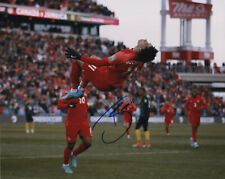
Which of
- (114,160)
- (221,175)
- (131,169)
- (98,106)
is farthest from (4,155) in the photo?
(98,106)

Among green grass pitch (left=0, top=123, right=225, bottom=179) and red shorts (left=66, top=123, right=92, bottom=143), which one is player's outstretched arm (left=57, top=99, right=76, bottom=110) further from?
green grass pitch (left=0, top=123, right=225, bottom=179)

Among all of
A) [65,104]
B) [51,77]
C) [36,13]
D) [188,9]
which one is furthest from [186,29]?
[65,104]

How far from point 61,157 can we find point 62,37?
3781 cm

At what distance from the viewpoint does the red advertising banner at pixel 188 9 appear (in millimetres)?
69875

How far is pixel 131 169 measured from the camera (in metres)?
14.0

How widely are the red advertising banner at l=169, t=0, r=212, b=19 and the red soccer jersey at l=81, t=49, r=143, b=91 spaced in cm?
6175

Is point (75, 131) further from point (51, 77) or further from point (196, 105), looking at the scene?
point (51, 77)

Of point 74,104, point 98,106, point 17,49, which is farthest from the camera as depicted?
point 17,49

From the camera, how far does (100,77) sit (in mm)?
9500

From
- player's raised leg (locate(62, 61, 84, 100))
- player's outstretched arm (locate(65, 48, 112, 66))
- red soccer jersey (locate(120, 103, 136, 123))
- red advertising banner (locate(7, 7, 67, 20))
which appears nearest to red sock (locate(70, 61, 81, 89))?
player's raised leg (locate(62, 61, 84, 100))

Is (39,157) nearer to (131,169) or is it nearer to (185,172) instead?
(131,169)

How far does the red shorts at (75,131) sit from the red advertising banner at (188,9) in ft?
193

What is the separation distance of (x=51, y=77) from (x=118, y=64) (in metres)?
34.5

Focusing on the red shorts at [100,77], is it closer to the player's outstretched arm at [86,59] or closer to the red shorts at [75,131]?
the player's outstretched arm at [86,59]
